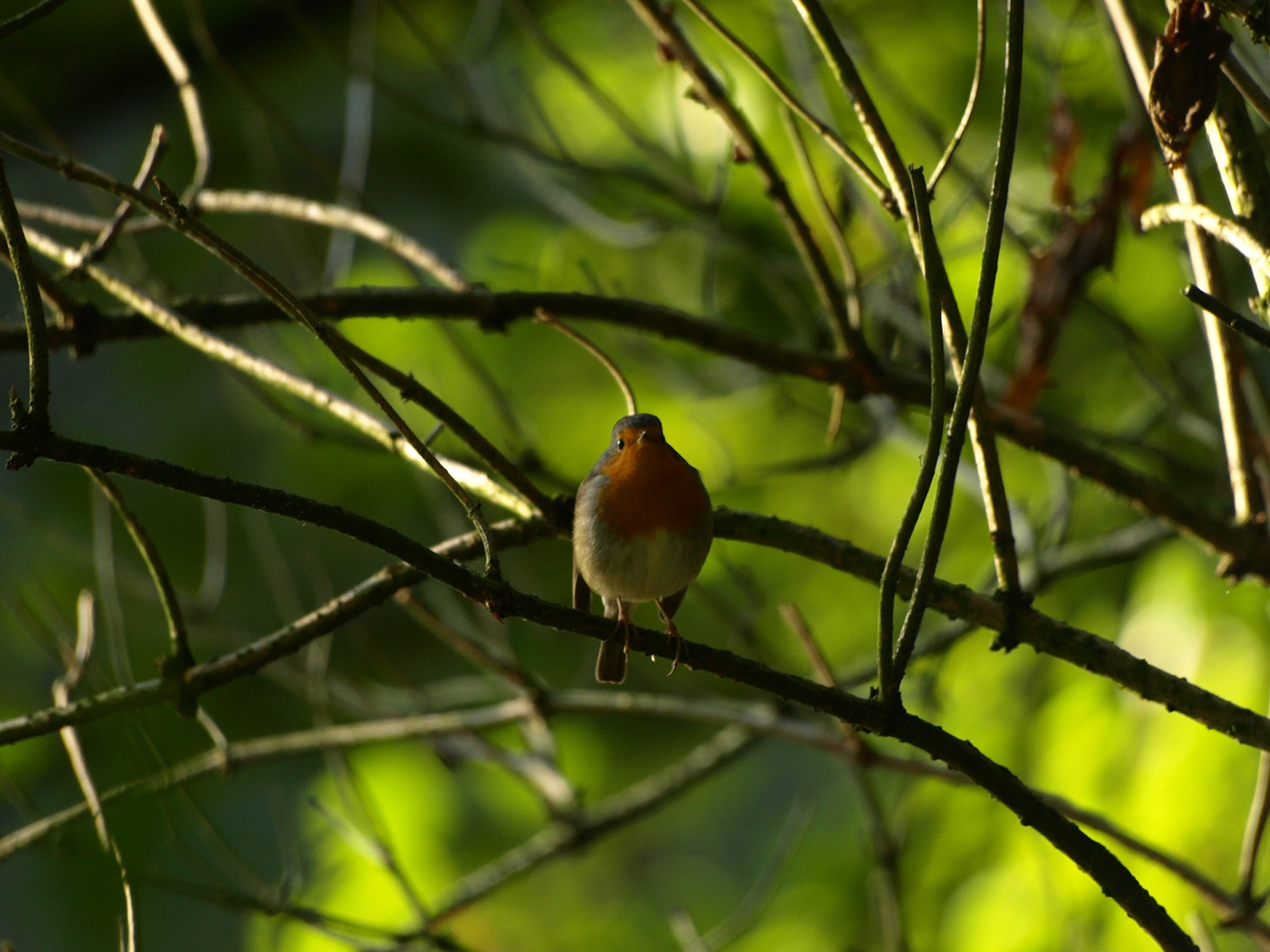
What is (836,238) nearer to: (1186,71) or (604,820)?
(1186,71)

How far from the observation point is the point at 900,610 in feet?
15.3

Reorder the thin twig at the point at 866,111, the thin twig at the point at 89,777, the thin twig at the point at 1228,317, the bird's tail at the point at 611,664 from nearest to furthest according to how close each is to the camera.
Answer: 1. the thin twig at the point at 1228,317
2. the thin twig at the point at 89,777
3. the thin twig at the point at 866,111
4. the bird's tail at the point at 611,664

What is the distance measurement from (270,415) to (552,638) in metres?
2.31

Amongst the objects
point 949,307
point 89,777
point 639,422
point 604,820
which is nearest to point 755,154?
point 639,422

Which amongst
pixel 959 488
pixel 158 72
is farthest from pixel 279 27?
pixel 959 488

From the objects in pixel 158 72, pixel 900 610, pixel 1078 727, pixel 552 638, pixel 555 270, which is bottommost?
pixel 1078 727

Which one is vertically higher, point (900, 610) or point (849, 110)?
point (849, 110)

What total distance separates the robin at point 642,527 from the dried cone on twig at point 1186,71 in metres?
1.23

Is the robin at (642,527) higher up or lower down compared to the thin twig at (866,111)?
lower down

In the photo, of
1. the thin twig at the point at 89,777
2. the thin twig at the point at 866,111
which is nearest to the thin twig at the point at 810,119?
the thin twig at the point at 866,111

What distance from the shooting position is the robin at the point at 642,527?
2910mm

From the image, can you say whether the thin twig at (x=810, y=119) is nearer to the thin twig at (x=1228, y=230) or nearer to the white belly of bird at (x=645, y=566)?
the thin twig at (x=1228, y=230)

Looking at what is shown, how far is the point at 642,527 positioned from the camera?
9.76 ft

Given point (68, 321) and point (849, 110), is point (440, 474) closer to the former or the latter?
point (68, 321)
